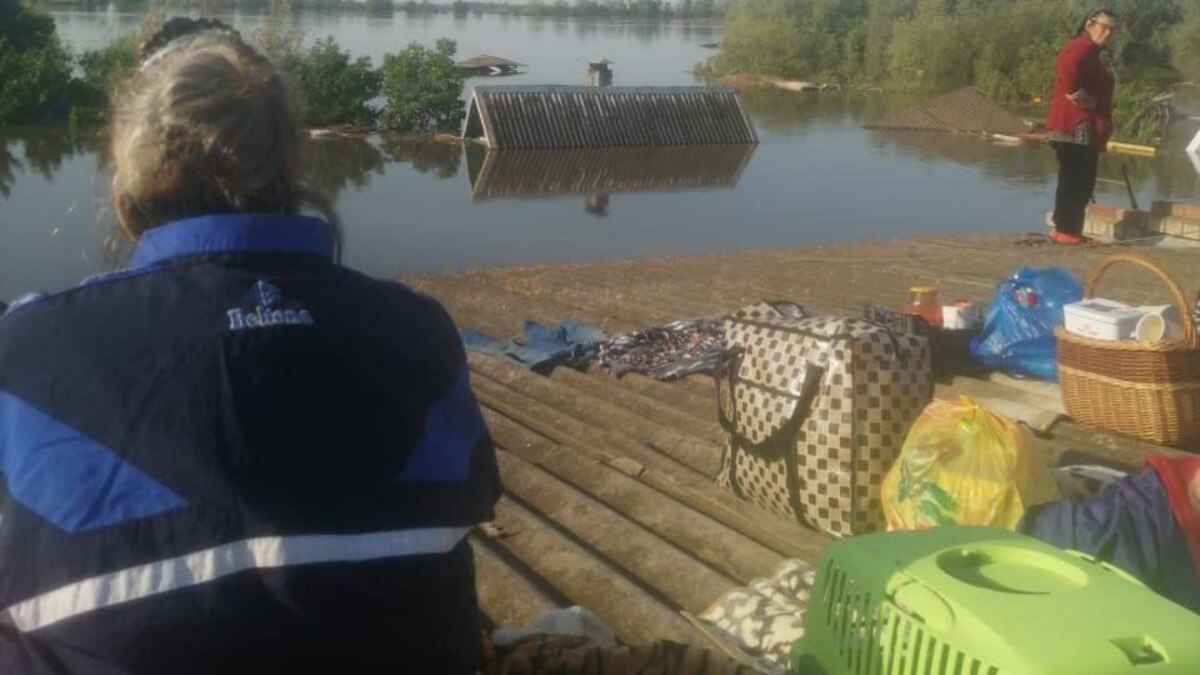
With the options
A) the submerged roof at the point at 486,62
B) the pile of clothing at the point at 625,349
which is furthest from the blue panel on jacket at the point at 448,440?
the submerged roof at the point at 486,62

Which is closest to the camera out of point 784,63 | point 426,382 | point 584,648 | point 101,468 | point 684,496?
point 101,468

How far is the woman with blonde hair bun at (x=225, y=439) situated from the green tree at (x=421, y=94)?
2459 cm

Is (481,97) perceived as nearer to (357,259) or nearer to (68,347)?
(357,259)

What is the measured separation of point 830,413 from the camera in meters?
3.86

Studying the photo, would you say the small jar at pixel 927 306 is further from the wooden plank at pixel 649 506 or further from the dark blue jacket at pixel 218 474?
the dark blue jacket at pixel 218 474

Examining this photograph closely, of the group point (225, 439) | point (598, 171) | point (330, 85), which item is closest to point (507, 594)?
point (225, 439)

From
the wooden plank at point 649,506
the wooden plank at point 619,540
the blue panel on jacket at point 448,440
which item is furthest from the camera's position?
the wooden plank at point 649,506

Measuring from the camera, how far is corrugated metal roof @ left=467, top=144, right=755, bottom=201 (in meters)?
18.2

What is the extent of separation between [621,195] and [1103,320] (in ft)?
43.1

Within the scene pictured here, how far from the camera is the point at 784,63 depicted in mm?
48469

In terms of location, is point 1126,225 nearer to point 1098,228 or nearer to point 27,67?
point 1098,228

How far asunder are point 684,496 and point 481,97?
60.6 ft

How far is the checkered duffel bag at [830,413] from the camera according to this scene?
3842 mm

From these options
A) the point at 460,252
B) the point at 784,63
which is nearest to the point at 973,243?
the point at 460,252
